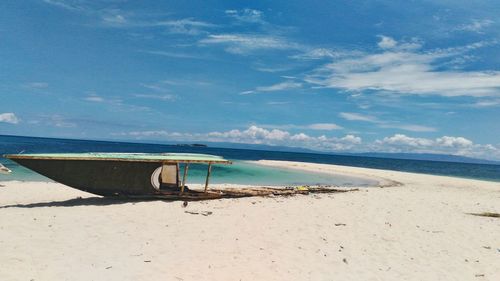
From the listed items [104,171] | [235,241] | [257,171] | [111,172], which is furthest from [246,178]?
[235,241]

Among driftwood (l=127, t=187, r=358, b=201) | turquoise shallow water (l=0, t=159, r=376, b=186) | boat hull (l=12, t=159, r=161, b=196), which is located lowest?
turquoise shallow water (l=0, t=159, r=376, b=186)

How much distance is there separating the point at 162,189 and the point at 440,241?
1058 cm

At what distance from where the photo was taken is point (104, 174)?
1371cm

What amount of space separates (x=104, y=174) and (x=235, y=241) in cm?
699

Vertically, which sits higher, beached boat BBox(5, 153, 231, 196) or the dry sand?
beached boat BBox(5, 153, 231, 196)

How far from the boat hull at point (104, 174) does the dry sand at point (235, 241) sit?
26.3 inches

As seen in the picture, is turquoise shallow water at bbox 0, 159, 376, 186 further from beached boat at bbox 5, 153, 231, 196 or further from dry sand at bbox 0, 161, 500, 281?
dry sand at bbox 0, 161, 500, 281

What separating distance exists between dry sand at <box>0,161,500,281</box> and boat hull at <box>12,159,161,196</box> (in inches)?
26.3

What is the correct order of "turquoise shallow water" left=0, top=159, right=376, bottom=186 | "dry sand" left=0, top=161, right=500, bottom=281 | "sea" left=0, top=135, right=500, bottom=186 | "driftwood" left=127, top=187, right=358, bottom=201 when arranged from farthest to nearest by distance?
1. "sea" left=0, top=135, right=500, bottom=186
2. "turquoise shallow water" left=0, top=159, right=376, bottom=186
3. "driftwood" left=127, top=187, right=358, bottom=201
4. "dry sand" left=0, top=161, right=500, bottom=281

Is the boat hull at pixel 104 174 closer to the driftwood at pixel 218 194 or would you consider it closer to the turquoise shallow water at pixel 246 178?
the driftwood at pixel 218 194

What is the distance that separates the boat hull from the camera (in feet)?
42.9

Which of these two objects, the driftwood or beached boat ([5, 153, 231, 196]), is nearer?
beached boat ([5, 153, 231, 196])

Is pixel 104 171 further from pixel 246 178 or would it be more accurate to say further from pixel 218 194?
pixel 246 178

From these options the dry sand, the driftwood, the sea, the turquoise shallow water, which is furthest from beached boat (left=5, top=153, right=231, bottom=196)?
the turquoise shallow water
